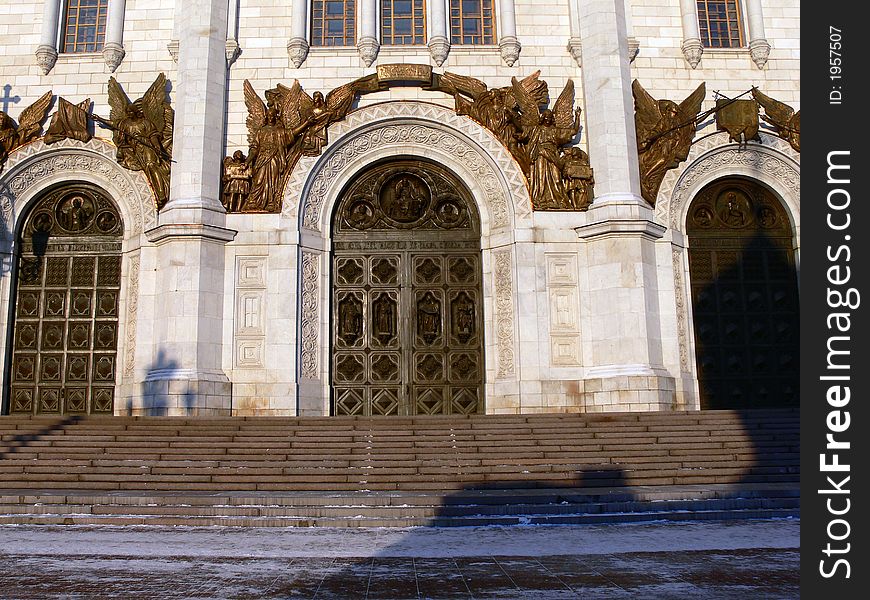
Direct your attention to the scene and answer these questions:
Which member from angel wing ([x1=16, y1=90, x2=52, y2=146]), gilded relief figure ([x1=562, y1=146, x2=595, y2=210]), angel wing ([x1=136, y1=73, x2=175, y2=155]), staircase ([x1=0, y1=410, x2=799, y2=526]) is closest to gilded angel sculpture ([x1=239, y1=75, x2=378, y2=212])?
angel wing ([x1=136, y1=73, x2=175, y2=155])

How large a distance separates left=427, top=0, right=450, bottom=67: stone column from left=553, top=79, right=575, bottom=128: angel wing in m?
3.33

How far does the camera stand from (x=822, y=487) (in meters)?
3.78

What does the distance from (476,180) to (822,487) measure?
16620 millimetres

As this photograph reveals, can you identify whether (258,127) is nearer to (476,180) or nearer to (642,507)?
(476,180)

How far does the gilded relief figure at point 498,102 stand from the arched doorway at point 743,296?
4965 mm

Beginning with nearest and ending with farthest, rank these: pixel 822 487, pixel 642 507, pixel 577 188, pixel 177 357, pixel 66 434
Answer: pixel 822 487
pixel 642 507
pixel 66 434
pixel 177 357
pixel 577 188

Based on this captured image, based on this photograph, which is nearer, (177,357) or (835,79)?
(835,79)

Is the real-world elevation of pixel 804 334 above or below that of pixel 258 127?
below

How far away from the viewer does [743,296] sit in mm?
19953

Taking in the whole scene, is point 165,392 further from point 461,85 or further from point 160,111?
point 461,85

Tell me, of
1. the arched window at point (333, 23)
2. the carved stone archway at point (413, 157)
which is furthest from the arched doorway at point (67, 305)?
the arched window at point (333, 23)

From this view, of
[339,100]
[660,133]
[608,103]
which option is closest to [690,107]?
[660,133]

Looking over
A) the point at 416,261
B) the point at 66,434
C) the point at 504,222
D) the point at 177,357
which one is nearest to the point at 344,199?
the point at 416,261

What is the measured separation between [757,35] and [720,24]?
1077 millimetres
